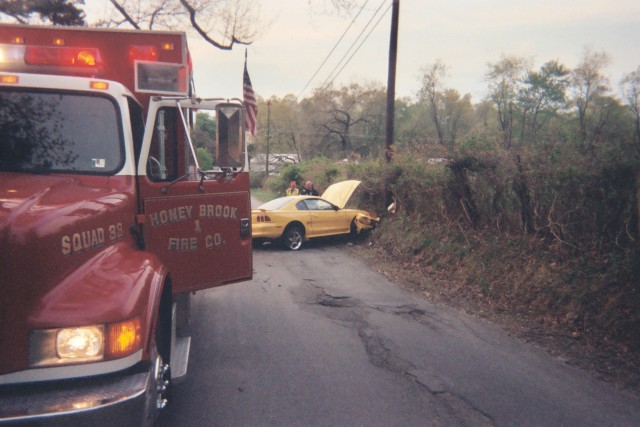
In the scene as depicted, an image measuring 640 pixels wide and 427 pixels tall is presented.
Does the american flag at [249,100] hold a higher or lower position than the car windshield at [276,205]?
higher

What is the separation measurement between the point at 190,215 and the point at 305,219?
9.01 meters

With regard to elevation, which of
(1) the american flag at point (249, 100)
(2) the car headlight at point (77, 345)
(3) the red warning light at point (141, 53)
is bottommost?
(2) the car headlight at point (77, 345)

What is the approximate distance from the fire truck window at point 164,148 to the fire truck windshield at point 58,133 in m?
0.56

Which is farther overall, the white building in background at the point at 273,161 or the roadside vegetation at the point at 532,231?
the white building in background at the point at 273,161

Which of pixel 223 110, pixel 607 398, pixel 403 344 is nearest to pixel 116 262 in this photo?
pixel 223 110

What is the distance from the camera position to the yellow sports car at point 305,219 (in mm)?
13547

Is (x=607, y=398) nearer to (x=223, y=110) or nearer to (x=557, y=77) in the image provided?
(x=223, y=110)

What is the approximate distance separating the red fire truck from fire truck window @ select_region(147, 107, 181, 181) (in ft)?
0.05

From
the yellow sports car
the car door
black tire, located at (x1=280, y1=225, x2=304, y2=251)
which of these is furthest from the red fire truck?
the car door

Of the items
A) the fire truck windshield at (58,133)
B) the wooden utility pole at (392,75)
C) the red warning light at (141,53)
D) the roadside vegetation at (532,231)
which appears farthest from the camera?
the wooden utility pole at (392,75)

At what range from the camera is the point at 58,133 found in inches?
160

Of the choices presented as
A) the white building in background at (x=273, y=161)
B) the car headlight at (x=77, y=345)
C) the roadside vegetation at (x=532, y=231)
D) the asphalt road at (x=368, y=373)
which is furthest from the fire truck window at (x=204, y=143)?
the white building in background at (x=273, y=161)

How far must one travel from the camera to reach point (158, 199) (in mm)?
4824

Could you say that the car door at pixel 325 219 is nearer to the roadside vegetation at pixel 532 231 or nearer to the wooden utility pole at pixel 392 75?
the roadside vegetation at pixel 532 231
